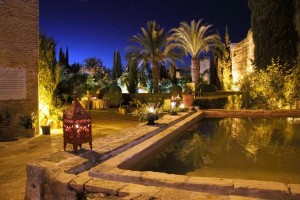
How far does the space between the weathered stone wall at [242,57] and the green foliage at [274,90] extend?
6.63 m

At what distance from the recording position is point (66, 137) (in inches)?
196

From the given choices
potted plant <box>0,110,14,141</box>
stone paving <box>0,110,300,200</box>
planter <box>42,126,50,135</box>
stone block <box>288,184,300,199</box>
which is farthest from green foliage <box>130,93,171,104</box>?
stone block <box>288,184,300,199</box>

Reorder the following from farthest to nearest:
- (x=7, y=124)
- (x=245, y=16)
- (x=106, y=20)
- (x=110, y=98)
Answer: (x=106, y=20) < (x=245, y=16) < (x=110, y=98) < (x=7, y=124)

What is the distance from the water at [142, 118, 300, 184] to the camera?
18.2 feet

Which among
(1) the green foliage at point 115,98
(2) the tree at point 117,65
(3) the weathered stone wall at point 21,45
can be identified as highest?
(2) the tree at point 117,65

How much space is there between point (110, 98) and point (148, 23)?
6864mm

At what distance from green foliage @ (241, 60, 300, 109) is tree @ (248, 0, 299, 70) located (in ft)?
4.10

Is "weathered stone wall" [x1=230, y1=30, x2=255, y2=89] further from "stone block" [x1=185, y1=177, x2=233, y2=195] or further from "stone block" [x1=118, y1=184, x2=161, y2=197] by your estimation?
"stone block" [x1=118, y1=184, x2=161, y2=197]

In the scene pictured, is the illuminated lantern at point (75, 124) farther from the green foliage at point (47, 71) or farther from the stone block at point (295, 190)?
the green foliage at point (47, 71)

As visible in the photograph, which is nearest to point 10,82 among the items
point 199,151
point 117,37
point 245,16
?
point 199,151

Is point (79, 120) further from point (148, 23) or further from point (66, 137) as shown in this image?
point (148, 23)

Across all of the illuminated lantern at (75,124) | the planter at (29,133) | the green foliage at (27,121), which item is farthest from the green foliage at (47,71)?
the illuminated lantern at (75,124)

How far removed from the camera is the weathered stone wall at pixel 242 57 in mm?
22719

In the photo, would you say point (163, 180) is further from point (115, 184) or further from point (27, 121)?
point (27, 121)
